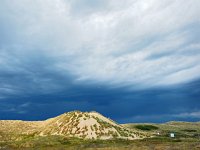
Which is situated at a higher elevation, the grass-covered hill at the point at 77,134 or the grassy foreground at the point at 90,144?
the grass-covered hill at the point at 77,134

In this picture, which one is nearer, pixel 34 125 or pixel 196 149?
pixel 196 149

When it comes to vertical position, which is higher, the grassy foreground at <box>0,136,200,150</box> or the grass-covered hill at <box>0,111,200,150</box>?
the grass-covered hill at <box>0,111,200,150</box>

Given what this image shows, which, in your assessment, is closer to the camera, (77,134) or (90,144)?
(90,144)

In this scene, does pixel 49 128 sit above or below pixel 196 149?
→ above

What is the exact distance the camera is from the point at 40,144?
312 feet

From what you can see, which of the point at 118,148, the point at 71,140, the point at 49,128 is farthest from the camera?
the point at 49,128

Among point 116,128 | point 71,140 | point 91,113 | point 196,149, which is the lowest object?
point 196,149

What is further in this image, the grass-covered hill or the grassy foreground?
the grass-covered hill

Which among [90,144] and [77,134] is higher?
[77,134]

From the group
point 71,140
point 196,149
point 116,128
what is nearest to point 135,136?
point 116,128

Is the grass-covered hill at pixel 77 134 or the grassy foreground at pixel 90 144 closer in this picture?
the grassy foreground at pixel 90 144

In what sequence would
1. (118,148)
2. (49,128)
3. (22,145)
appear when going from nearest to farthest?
(118,148) < (22,145) < (49,128)

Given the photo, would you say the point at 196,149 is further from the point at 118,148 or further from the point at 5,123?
the point at 5,123

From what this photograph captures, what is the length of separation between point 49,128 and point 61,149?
145 ft
